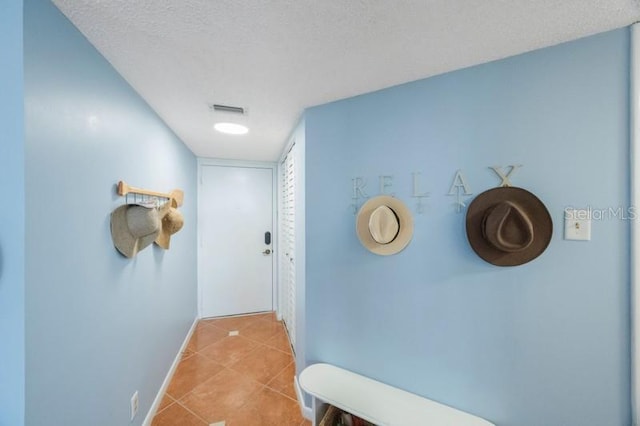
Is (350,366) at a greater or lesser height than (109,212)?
lesser

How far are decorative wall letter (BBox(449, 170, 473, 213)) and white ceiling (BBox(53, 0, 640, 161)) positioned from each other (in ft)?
1.88

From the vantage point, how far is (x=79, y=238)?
96cm

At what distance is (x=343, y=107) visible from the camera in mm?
1510

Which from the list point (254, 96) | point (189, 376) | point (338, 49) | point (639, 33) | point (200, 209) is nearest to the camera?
point (639, 33)

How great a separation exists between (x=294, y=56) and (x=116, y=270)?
142 centimetres

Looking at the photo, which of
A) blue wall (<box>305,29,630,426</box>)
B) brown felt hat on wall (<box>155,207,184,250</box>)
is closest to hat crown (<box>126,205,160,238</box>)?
brown felt hat on wall (<box>155,207,184,250</box>)

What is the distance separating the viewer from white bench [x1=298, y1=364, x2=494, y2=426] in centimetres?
113

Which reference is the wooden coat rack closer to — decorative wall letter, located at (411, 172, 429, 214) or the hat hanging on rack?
the hat hanging on rack

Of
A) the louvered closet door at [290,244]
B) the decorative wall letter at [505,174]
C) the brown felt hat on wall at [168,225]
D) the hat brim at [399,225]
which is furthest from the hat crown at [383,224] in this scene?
the brown felt hat on wall at [168,225]

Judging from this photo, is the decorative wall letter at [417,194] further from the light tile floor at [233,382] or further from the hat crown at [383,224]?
the light tile floor at [233,382]

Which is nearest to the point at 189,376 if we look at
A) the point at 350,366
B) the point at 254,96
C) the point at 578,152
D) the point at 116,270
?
the point at 116,270

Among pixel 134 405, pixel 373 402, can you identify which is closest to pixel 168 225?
pixel 134 405

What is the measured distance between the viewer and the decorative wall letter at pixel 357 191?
1.45 metres

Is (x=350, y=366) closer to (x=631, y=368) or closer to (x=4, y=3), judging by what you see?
(x=631, y=368)
